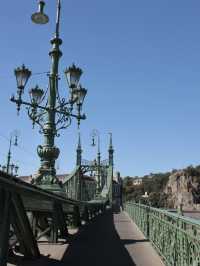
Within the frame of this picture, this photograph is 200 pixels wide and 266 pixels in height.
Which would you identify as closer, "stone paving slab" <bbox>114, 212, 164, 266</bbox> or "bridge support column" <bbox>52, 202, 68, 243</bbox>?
"stone paving slab" <bbox>114, 212, 164, 266</bbox>

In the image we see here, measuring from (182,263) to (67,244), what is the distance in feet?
15.8

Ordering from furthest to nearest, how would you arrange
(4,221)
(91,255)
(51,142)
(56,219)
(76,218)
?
(76,218) → (51,142) → (56,219) → (91,255) → (4,221)

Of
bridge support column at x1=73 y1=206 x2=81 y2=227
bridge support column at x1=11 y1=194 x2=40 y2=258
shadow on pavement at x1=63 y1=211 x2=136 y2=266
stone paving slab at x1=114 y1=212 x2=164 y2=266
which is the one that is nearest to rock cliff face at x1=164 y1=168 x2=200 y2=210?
bridge support column at x1=73 y1=206 x2=81 y2=227

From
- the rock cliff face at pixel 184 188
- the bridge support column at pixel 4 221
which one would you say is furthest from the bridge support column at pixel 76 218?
the rock cliff face at pixel 184 188

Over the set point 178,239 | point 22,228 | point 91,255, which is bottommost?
point 91,255

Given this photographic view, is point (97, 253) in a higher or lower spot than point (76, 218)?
lower

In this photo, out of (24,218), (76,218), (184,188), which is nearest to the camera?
(24,218)

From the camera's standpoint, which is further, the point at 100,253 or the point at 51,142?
the point at 51,142

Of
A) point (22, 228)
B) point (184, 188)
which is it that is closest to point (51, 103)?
point (22, 228)

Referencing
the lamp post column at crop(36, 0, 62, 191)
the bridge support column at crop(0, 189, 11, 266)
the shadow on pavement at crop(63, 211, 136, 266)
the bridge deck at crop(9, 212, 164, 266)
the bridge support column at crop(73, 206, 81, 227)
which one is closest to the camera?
the bridge support column at crop(0, 189, 11, 266)

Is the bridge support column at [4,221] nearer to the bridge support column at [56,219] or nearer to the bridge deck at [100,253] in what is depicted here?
the bridge deck at [100,253]

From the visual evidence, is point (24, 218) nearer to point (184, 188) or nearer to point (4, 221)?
point (4, 221)

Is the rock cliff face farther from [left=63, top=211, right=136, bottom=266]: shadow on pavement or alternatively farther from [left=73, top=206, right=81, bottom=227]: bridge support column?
[left=63, top=211, right=136, bottom=266]: shadow on pavement

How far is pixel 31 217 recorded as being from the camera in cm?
1007
